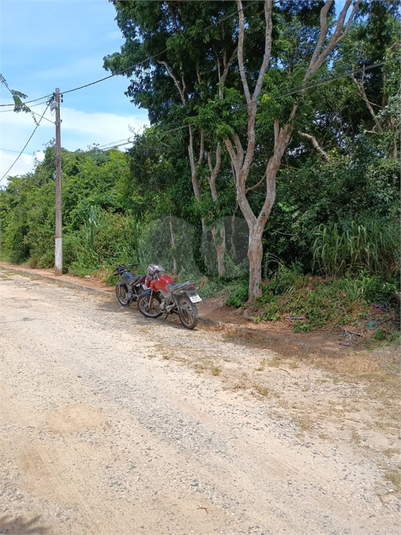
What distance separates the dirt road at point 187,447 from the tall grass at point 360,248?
11.0 ft

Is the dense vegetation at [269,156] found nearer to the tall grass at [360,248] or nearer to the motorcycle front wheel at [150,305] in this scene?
the tall grass at [360,248]

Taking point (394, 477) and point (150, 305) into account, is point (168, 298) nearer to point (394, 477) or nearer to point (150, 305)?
point (150, 305)

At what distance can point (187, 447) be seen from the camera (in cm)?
402

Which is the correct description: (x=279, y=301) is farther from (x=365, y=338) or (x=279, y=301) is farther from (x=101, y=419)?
(x=101, y=419)

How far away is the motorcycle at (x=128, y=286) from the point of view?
35.4 ft

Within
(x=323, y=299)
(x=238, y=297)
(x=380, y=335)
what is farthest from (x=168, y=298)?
(x=380, y=335)

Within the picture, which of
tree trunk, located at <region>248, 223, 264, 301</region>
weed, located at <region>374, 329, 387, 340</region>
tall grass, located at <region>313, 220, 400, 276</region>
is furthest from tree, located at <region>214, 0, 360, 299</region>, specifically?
weed, located at <region>374, 329, 387, 340</region>

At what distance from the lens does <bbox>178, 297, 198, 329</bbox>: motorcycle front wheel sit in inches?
350

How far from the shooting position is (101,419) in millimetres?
4586

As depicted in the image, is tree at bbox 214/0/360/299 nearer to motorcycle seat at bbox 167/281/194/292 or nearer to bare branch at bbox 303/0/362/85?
bare branch at bbox 303/0/362/85

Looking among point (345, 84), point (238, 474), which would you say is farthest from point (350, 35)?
point (238, 474)

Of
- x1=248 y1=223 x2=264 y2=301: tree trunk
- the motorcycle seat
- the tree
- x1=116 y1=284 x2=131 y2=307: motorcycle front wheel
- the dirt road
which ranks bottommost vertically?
the dirt road

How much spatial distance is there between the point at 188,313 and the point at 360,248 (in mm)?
3470

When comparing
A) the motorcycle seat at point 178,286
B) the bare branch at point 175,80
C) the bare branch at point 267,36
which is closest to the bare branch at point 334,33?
the bare branch at point 267,36
